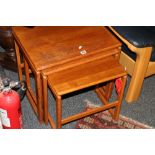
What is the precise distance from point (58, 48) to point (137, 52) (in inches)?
19.0

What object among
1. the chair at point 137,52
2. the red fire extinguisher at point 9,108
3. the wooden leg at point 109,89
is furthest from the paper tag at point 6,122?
the chair at point 137,52

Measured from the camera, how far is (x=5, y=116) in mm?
1708

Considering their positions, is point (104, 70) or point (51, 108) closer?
point (104, 70)

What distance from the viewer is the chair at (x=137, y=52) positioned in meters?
1.73

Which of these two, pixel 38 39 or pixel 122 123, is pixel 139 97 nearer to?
pixel 122 123

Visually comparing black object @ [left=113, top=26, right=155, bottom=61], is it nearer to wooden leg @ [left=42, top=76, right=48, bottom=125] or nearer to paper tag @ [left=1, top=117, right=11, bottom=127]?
wooden leg @ [left=42, top=76, right=48, bottom=125]

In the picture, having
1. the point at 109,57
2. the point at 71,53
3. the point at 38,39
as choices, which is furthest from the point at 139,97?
the point at 38,39

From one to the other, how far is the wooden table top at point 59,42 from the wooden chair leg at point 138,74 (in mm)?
188

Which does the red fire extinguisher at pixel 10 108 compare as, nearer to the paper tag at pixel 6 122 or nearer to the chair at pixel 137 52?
the paper tag at pixel 6 122

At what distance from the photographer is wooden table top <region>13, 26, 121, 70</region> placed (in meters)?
1.63

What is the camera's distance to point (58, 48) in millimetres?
1688

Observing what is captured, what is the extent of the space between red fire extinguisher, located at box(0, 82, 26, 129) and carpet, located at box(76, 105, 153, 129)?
1.45 feet

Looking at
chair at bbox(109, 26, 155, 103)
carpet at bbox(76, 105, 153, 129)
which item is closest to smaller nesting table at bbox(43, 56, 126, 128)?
chair at bbox(109, 26, 155, 103)
